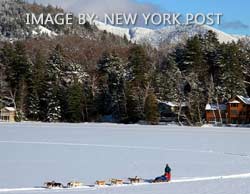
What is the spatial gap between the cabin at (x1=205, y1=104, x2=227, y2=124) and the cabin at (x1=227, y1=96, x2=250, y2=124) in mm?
1115

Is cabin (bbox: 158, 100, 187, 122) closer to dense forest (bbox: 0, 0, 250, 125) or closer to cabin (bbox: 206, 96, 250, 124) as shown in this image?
dense forest (bbox: 0, 0, 250, 125)

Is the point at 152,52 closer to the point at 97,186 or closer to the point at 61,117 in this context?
the point at 61,117

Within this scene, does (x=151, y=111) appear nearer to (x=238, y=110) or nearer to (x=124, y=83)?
(x=124, y=83)

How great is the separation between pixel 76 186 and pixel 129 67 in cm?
5913

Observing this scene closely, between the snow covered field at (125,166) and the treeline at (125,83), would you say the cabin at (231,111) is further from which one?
the snow covered field at (125,166)

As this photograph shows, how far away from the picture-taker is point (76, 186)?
15938 mm

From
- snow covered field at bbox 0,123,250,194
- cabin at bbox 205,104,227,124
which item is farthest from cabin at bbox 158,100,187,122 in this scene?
snow covered field at bbox 0,123,250,194

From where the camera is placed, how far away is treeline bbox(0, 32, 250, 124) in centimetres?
6838

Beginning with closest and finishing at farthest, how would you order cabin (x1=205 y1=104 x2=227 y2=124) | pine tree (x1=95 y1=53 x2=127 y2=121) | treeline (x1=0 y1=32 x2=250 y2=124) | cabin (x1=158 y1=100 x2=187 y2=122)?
cabin (x1=205 y1=104 x2=227 y2=124)
treeline (x1=0 y1=32 x2=250 y2=124)
cabin (x1=158 y1=100 x2=187 y2=122)
pine tree (x1=95 y1=53 x2=127 y2=121)

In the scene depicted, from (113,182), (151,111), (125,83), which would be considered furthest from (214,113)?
(113,182)

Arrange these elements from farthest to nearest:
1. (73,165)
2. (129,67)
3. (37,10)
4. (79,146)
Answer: (37,10), (129,67), (79,146), (73,165)

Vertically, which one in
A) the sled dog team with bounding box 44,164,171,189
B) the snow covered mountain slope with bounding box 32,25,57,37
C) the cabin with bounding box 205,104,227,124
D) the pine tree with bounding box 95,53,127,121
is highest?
the snow covered mountain slope with bounding box 32,25,57,37

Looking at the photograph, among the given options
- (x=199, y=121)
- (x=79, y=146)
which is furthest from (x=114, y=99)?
(x=79, y=146)

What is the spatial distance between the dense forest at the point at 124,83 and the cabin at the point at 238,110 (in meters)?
1.97
